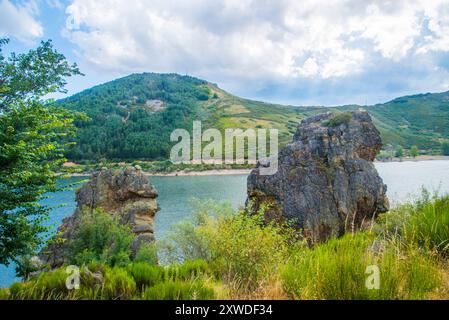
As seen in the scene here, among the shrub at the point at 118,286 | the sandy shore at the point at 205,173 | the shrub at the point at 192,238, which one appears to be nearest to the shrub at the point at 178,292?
the shrub at the point at 118,286

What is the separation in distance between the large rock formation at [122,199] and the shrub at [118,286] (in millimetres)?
27802

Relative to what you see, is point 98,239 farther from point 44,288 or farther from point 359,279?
point 359,279

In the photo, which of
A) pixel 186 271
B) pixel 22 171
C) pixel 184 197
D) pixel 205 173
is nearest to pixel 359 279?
pixel 186 271

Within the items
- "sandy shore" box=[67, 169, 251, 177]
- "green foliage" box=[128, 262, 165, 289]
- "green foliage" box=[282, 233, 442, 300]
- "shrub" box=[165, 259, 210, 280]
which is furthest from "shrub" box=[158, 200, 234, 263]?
"sandy shore" box=[67, 169, 251, 177]

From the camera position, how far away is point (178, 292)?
11.0 ft

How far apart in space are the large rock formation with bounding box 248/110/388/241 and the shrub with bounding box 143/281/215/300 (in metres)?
22.2

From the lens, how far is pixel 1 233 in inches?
400

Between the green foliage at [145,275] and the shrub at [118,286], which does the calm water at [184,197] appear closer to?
the green foliage at [145,275]

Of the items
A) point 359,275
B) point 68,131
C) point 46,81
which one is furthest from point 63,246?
point 359,275

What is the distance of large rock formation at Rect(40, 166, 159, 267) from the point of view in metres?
31.6

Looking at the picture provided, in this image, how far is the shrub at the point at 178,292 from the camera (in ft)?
10.8

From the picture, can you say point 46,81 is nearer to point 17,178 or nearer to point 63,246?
point 17,178

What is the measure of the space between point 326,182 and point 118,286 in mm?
26122
